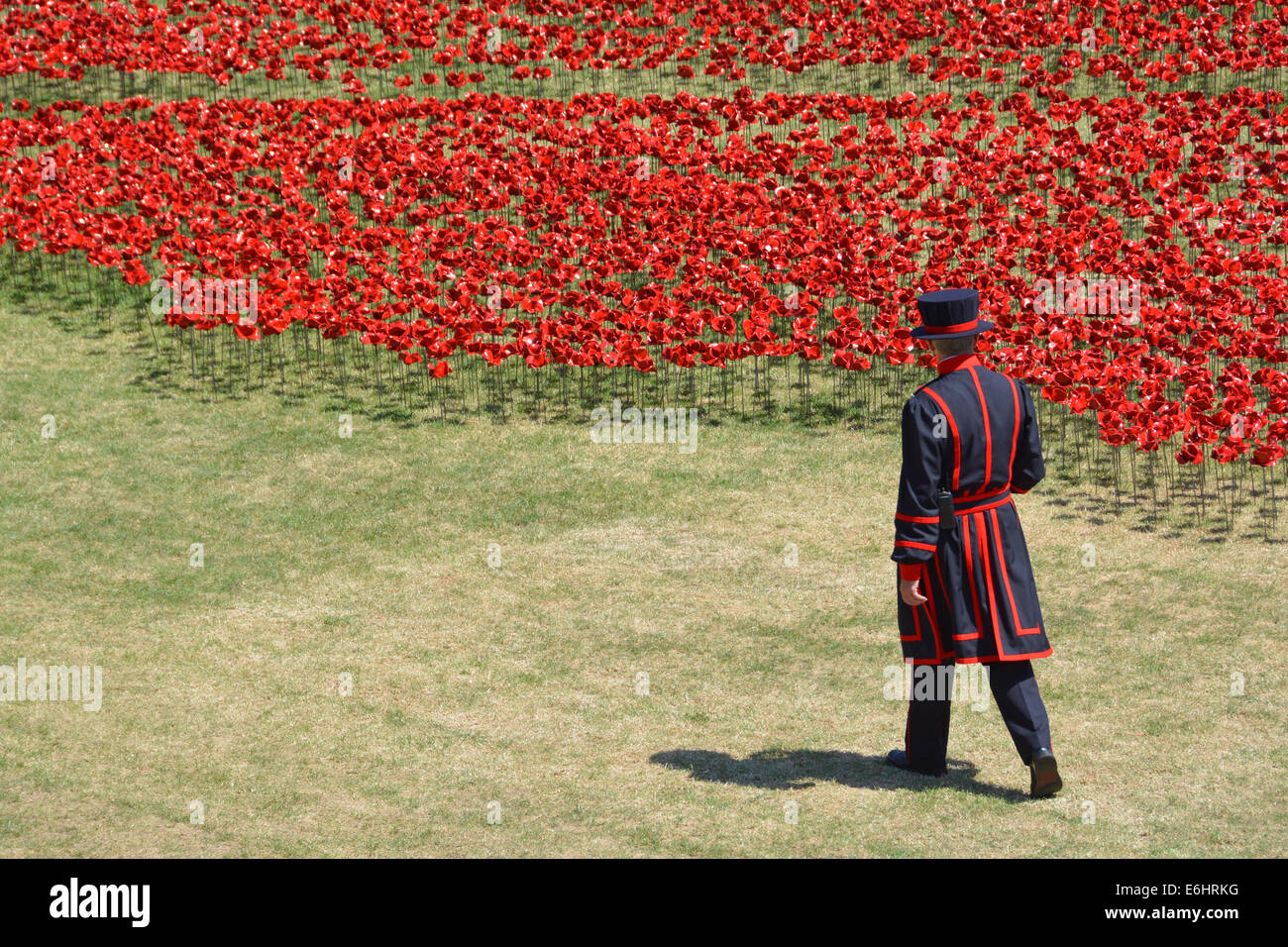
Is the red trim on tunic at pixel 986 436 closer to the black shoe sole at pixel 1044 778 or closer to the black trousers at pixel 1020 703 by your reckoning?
the black trousers at pixel 1020 703

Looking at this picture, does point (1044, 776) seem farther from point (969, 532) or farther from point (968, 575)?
point (969, 532)

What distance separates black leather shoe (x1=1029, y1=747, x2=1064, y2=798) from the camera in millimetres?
8539

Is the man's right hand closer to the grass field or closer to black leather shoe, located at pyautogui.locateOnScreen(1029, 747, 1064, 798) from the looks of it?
black leather shoe, located at pyautogui.locateOnScreen(1029, 747, 1064, 798)

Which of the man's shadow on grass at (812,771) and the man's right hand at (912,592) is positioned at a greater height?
the man's right hand at (912,592)

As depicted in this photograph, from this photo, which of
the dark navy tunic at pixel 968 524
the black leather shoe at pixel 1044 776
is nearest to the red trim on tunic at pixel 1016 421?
the dark navy tunic at pixel 968 524

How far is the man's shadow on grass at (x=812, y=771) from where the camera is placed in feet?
29.5

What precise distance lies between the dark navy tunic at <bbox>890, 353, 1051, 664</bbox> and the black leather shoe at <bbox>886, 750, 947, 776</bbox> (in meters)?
0.77

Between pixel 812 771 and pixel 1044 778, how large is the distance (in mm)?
1393

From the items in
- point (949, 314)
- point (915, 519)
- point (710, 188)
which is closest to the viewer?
point (915, 519)

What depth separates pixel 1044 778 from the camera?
28.2ft

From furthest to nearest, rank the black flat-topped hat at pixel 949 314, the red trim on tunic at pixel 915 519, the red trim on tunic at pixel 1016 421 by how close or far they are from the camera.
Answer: the red trim on tunic at pixel 1016 421 → the black flat-topped hat at pixel 949 314 → the red trim on tunic at pixel 915 519

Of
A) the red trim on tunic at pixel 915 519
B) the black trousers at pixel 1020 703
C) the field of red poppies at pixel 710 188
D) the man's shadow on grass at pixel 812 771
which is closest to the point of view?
the red trim on tunic at pixel 915 519

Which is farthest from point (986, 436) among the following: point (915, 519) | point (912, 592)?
point (912, 592)

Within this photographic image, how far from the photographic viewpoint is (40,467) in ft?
48.0
